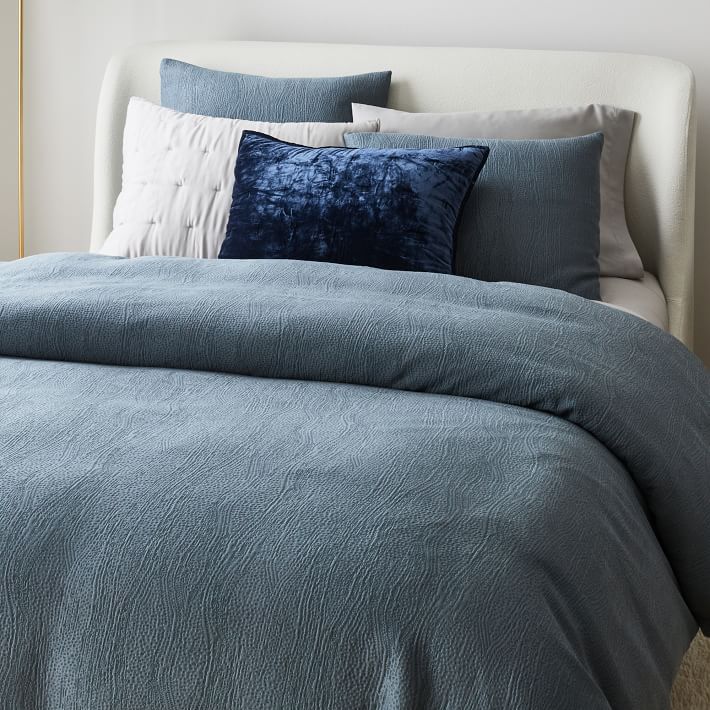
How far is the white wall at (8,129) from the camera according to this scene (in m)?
3.46

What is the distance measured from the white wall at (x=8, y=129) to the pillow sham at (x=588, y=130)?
1.49m

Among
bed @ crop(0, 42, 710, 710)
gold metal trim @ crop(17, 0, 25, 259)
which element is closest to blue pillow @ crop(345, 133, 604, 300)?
bed @ crop(0, 42, 710, 710)

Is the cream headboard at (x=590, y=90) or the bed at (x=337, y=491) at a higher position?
the cream headboard at (x=590, y=90)

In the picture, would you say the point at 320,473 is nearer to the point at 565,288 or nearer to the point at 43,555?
the point at 43,555

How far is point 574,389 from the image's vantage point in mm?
1408

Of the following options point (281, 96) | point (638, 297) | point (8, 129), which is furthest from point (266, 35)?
point (638, 297)

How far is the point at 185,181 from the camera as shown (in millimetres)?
2539

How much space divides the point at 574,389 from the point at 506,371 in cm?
9

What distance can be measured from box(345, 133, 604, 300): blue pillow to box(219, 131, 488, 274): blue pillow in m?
0.09

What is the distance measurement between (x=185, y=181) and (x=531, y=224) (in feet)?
2.73

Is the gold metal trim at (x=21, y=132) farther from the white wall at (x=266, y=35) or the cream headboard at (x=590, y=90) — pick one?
the cream headboard at (x=590, y=90)

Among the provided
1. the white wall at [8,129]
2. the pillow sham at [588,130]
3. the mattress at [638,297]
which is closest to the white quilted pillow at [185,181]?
the pillow sham at [588,130]

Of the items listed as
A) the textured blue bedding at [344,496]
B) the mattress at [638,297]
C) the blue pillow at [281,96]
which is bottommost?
the mattress at [638,297]

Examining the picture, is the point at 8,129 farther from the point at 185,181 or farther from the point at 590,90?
the point at 590,90
